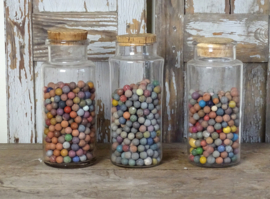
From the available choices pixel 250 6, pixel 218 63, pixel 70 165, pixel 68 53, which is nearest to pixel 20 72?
pixel 68 53

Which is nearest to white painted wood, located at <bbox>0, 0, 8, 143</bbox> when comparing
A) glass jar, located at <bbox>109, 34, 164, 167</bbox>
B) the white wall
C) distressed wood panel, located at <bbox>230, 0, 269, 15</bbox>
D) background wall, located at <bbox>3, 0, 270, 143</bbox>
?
the white wall

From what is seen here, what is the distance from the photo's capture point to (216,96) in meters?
1.06

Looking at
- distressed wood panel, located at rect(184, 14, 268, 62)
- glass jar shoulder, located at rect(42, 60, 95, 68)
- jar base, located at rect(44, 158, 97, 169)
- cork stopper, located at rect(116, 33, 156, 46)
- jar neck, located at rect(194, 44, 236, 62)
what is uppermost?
distressed wood panel, located at rect(184, 14, 268, 62)

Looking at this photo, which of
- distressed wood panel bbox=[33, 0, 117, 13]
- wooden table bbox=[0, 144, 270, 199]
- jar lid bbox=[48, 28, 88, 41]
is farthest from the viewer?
distressed wood panel bbox=[33, 0, 117, 13]

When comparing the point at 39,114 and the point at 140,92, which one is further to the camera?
the point at 39,114

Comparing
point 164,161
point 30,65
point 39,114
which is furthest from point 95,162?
point 30,65

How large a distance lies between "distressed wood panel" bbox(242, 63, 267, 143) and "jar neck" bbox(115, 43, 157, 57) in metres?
0.41

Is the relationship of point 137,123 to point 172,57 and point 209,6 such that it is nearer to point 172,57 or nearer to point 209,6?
point 172,57

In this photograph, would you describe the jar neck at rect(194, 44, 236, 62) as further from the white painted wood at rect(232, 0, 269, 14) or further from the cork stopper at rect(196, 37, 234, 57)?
the white painted wood at rect(232, 0, 269, 14)

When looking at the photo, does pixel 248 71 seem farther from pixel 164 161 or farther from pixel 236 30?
pixel 164 161

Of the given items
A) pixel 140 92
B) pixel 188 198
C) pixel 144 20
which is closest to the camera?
pixel 188 198

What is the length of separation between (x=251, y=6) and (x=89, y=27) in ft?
1.89

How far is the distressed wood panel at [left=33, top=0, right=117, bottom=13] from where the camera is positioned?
50.3 inches

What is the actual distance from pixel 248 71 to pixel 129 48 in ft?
1.60
